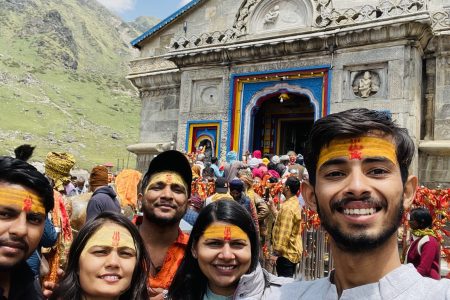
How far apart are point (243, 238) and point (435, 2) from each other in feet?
40.7

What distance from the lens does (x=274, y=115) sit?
16969mm

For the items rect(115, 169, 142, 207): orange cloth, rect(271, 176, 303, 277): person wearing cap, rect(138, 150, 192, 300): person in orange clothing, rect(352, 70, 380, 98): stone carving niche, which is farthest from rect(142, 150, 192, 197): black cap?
rect(352, 70, 380, 98): stone carving niche

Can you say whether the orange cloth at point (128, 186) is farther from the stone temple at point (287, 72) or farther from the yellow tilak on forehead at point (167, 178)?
the stone temple at point (287, 72)

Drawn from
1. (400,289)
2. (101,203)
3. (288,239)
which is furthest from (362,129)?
(288,239)

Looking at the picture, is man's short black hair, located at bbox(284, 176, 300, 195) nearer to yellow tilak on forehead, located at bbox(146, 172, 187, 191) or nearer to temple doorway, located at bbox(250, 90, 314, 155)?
yellow tilak on forehead, located at bbox(146, 172, 187, 191)

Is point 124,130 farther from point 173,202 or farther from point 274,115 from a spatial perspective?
point 173,202

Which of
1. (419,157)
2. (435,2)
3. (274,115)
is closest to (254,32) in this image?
(274,115)

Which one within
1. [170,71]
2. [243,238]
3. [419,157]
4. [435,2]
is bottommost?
[243,238]

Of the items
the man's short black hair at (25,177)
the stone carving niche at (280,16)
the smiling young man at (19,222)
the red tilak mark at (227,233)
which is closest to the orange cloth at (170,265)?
the red tilak mark at (227,233)

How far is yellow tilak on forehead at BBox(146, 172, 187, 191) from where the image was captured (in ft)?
11.1

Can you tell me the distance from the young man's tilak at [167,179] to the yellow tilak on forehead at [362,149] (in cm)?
176

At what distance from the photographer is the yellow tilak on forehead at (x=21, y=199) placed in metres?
2.42

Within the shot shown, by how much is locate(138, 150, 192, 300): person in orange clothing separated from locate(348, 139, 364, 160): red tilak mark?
179 cm

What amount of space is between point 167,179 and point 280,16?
11.9m
